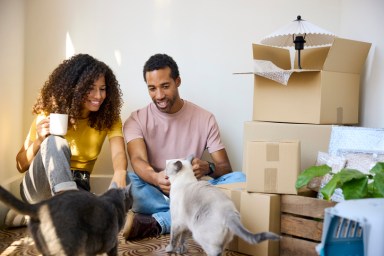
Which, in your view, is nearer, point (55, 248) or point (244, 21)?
point (55, 248)

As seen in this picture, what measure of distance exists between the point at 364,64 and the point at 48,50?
2028mm

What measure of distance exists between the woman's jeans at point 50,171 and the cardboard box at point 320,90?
102 cm

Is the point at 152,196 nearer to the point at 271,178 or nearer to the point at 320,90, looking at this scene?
the point at 271,178

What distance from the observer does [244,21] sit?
9.23ft

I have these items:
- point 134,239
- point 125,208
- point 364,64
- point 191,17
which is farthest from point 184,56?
point 125,208

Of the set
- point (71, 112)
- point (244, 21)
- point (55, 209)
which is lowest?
point (55, 209)

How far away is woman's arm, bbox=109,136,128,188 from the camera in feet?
6.66

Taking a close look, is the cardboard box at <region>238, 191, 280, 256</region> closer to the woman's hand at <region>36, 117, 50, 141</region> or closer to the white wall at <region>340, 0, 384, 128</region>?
the white wall at <region>340, 0, 384, 128</region>

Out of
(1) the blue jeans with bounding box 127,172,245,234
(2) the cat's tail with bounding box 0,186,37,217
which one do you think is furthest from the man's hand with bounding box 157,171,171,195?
(2) the cat's tail with bounding box 0,186,37,217

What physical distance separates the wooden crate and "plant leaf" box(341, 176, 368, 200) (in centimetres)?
28

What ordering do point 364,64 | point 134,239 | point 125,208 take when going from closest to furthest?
1. point 125,208
2. point 134,239
3. point 364,64

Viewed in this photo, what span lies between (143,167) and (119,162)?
0.14 meters

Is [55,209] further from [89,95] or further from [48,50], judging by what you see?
[48,50]

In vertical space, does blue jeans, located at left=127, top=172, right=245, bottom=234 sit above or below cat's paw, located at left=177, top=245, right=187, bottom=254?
above
